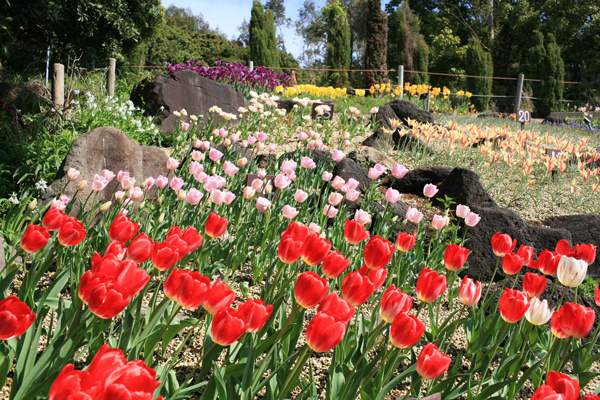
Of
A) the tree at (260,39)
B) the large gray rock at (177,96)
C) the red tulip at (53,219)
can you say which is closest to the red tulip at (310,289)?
the red tulip at (53,219)

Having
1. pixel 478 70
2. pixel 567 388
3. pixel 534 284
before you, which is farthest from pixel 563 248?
pixel 478 70

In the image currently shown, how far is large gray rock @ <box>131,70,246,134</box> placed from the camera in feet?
22.2

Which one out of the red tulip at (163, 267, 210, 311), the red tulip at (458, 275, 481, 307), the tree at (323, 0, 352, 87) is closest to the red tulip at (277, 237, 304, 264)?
the red tulip at (163, 267, 210, 311)

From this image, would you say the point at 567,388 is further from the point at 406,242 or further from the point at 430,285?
the point at 406,242

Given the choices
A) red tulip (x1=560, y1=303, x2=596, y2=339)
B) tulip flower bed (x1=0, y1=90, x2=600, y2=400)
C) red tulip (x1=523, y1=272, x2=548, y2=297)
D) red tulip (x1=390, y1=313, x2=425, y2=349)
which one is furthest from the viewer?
red tulip (x1=523, y1=272, x2=548, y2=297)

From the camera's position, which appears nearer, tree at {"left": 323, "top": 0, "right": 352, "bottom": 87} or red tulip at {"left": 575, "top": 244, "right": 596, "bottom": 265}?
red tulip at {"left": 575, "top": 244, "right": 596, "bottom": 265}

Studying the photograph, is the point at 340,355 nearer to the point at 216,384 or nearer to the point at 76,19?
the point at 216,384

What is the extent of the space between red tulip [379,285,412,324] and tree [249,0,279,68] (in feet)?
72.4

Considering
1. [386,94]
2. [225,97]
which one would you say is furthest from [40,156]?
[386,94]

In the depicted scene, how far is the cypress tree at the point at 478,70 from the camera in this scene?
1925 centimetres

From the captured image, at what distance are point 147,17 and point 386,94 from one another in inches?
306

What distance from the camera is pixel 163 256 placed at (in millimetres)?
1218

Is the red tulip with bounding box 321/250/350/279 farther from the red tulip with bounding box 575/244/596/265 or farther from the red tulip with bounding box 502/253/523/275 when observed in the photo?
the red tulip with bounding box 575/244/596/265

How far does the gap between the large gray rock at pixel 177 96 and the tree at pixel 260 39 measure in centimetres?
1522
